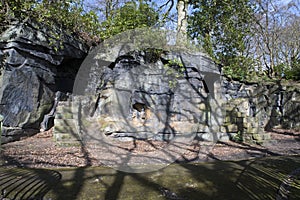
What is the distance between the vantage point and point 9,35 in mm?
4691

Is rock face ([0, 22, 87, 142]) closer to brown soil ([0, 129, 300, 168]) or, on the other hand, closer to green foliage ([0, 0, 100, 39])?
green foliage ([0, 0, 100, 39])

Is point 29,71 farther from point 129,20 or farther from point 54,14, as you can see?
point 129,20

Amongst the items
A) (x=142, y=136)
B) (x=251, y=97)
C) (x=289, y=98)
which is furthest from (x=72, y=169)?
(x=289, y=98)

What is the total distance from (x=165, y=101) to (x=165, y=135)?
99cm

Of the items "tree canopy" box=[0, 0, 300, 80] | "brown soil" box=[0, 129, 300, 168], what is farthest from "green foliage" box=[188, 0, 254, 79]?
"brown soil" box=[0, 129, 300, 168]

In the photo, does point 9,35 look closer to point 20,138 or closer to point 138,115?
point 20,138

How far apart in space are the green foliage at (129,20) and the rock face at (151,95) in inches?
29.5

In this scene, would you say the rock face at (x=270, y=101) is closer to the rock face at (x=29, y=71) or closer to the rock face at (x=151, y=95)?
the rock face at (x=151, y=95)

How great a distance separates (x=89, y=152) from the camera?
13.3 feet

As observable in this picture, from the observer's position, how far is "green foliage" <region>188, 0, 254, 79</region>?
24.5ft

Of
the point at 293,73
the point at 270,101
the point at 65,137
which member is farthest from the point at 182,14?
the point at 293,73

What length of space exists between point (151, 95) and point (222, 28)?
11.8 ft

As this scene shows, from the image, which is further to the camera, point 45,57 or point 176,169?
point 45,57

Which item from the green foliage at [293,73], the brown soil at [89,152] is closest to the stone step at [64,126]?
the brown soil at [89,152]
